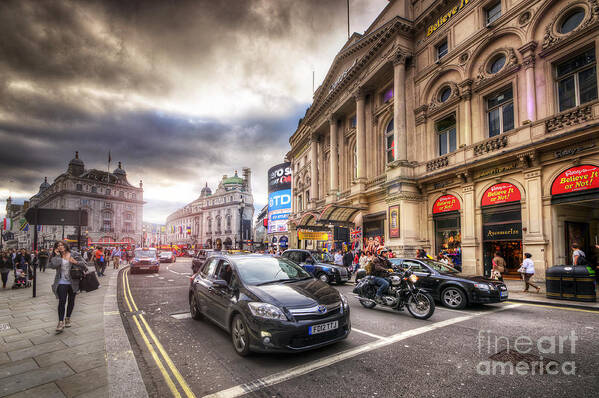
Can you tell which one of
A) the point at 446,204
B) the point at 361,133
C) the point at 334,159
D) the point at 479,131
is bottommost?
the point at 446,204

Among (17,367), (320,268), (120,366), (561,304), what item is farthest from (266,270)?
(561,304)

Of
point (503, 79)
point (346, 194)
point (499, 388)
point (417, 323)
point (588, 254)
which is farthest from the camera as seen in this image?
point (346, 194)

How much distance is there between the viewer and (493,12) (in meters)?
16.7

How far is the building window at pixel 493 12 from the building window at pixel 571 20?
3.52m

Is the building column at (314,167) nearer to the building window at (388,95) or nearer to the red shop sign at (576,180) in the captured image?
the building window at (388,95)

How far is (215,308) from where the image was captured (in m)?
5.94

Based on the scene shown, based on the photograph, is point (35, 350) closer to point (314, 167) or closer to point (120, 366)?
point (120, 366)

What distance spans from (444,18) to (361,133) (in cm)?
932

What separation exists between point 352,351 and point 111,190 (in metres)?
102

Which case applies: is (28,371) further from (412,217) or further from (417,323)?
(412,217)

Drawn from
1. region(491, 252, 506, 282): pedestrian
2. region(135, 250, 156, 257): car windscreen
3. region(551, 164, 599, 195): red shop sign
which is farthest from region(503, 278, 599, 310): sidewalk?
region(135, 250, 156, 257): car windscreen

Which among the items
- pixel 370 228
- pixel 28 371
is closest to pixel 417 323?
pixel 28 371

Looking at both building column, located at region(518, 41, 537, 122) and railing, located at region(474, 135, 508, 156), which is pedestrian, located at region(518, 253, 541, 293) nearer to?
railing, located at region(474, 135, 508, 156)

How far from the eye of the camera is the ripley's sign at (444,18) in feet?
59.4
